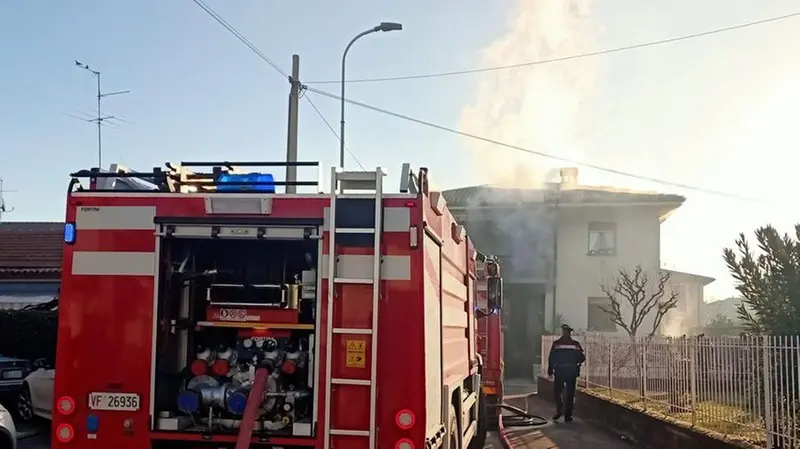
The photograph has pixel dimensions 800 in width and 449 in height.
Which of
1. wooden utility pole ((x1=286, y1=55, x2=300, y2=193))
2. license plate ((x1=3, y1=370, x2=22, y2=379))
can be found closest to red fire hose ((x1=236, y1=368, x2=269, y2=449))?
wooden utility pole ((x1=286, y1=55, x2=300, y2=193))

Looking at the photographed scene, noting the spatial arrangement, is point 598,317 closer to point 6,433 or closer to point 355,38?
point 355,38

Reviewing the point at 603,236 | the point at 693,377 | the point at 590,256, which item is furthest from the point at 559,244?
the point at 693,377

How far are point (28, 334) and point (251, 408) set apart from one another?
44.7 feet

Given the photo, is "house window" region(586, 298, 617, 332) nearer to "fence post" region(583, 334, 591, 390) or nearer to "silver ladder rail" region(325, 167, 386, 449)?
"fence post" region(583, 334, 591, 390)

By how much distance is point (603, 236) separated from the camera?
32844 millimetres

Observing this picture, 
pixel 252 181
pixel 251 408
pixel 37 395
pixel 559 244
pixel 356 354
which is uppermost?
pixel 559 244

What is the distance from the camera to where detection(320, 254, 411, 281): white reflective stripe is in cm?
577

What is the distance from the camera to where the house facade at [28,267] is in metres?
22.0

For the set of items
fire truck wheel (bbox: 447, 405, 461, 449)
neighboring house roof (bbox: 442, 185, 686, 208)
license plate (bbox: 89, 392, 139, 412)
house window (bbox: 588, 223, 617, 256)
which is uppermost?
neighboring house roof (bbox: 442, 185, 686, 208)

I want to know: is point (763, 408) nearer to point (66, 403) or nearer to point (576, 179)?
point (66, 403)

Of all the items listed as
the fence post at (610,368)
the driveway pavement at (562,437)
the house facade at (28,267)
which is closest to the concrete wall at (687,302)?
the fence post at (610,368)

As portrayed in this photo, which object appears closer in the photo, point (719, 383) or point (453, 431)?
point (453, 431)

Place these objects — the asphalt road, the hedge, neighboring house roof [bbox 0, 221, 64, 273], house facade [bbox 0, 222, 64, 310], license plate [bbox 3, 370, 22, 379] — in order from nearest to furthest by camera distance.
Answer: the asphalt road
license plate [bbox 3, 370, 22, 379]
the hedge
house facade [bbox 0, 222, 64, 310]
neighboring house roof [bbox 0, 221, 64, 273]

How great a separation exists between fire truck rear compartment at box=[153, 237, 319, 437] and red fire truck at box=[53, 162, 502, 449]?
1cm
